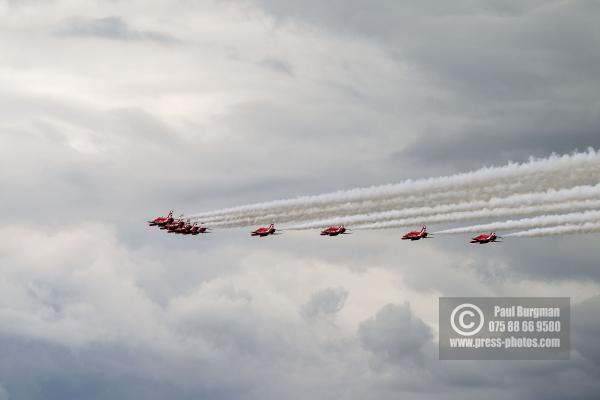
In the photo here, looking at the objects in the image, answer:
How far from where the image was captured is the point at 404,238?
151875mm

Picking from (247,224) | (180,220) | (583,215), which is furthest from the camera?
(180,220)

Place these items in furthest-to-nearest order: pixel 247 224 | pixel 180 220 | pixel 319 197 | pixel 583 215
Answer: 1. pixel 180 220
2. pixel 247 224
3. pixel 319 197
4. pixel 583 215

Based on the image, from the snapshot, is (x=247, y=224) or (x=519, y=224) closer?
(x=519, y=224)

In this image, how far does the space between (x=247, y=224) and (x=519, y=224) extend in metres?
49.3

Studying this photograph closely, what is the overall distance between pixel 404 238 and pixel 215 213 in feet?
96.7

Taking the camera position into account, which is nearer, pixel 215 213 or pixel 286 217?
pixel 286 217

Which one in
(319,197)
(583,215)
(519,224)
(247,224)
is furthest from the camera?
(247,224)

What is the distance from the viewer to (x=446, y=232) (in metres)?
135

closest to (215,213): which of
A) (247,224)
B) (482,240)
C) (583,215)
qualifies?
(247,224)

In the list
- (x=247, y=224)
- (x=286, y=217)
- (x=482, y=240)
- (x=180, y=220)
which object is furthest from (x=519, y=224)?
(x=180, y=220)

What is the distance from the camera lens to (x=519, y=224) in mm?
122625

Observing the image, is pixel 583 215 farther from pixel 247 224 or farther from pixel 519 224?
pixel 247 224

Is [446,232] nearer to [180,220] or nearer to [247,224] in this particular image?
[247,224]

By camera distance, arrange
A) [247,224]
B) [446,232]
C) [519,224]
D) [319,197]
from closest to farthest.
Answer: [519,224], [446,232], [319,197], [247,224]
